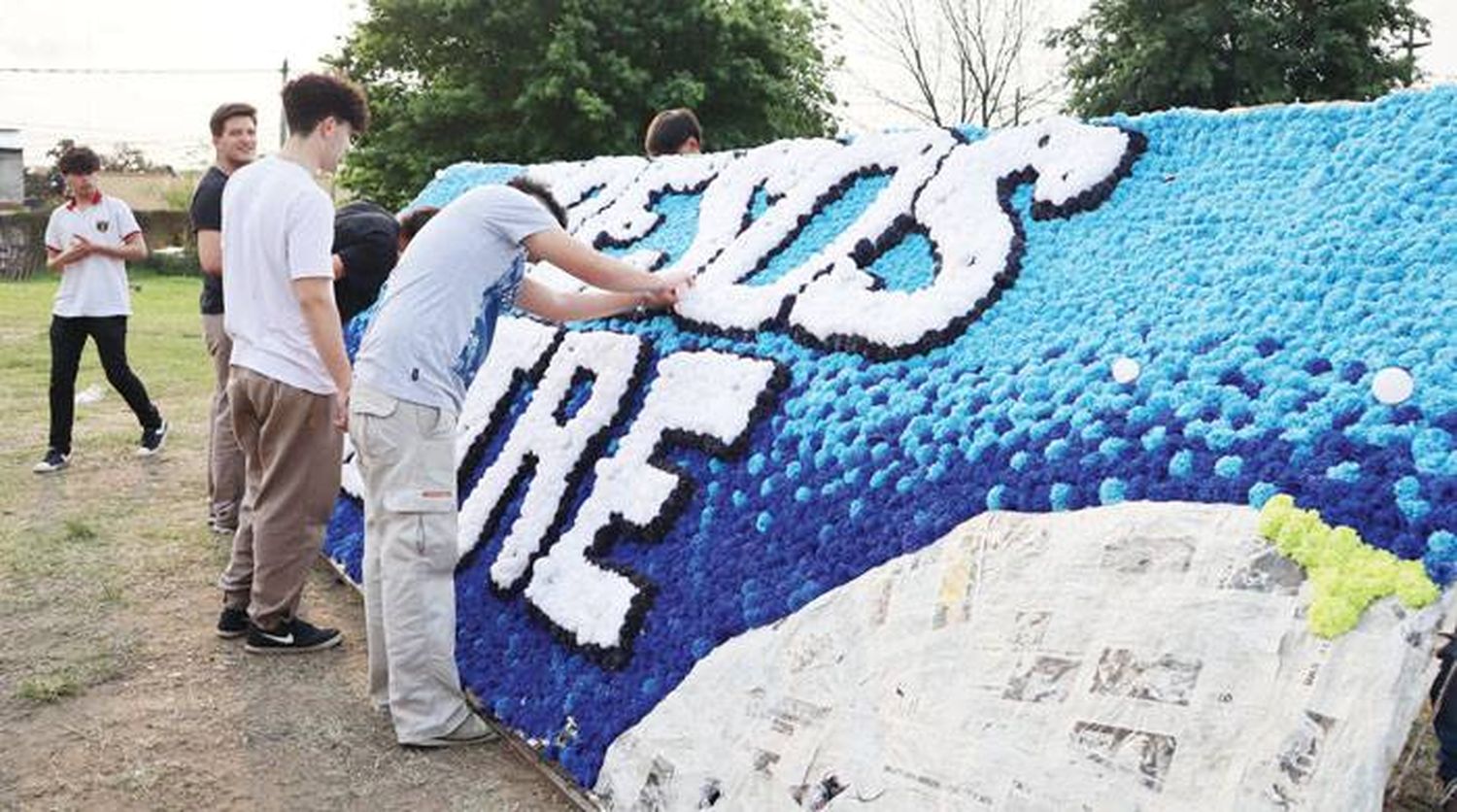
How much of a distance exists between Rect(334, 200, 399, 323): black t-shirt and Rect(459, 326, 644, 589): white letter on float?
120cm

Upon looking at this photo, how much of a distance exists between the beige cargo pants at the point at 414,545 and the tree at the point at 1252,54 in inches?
522

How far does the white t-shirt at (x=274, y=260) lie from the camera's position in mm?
3377

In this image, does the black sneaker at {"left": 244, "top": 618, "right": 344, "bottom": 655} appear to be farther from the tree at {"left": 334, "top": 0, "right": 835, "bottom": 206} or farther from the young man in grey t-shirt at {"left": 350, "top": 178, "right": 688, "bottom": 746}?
the tree at {"left": 334, "top": 0, "right": 835, "bottom": 206}

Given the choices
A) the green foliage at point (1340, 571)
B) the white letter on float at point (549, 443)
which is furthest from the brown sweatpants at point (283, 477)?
the green foliage at point (1340, 571)

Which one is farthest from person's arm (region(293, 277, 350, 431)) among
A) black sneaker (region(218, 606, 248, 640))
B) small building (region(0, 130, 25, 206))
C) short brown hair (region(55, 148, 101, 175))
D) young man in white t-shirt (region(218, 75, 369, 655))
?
small building (region(0, 130, 25, 206))

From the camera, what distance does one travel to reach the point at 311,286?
3.36 m

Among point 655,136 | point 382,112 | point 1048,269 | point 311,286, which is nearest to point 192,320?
point 382,112

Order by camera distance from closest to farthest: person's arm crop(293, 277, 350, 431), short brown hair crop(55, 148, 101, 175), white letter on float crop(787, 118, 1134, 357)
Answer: white letter on float crop(787, 118, 1134, 357) < person's arm crop(293, 277, 350, 431) < short brown hair crop(55, 148, 101, 175)

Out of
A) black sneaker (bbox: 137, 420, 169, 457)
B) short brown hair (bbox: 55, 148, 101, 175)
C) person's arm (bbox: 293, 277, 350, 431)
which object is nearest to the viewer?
person's arm (bbox: 293, 277, 350, 431)

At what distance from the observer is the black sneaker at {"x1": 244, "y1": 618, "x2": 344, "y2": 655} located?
3.88 m

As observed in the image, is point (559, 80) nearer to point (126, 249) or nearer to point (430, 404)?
point (126, 249)

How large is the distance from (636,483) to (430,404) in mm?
546

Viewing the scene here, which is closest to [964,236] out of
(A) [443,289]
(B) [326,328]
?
(A) [443,289]

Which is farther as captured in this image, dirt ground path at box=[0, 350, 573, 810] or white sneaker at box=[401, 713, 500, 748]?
white sneaker at box=[401, 713, 500, 748]
